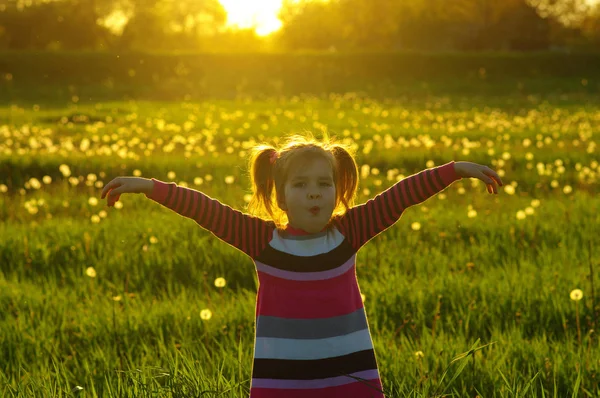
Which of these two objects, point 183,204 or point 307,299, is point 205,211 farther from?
point 307,299

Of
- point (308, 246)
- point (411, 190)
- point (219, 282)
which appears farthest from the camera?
point (219, 282)

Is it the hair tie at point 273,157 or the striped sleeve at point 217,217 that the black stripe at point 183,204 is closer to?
the striped sleeve at point 217,217

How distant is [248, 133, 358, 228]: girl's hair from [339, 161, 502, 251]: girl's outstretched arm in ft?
0.22

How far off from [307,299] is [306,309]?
28 mm

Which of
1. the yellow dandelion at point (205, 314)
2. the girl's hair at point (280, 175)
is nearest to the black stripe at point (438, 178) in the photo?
the girl's hair at point (280, 175)

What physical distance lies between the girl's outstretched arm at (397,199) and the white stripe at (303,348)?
13.1 inches

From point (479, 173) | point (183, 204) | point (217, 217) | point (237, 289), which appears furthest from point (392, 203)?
point (237, 289)

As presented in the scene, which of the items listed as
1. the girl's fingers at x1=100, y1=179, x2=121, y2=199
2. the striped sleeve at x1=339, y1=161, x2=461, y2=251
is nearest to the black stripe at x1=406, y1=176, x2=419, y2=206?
the striped sleeve at x1=339, y1=161, x2=461, y2=251

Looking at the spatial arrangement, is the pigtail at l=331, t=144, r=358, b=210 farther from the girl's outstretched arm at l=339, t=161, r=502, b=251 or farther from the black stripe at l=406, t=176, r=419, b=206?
the black stripe at l=406, t=176, r=419, b=206

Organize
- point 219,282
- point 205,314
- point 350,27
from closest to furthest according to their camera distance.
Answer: point 205,314, point 219,282, point 350,27

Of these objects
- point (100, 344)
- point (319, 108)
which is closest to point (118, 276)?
point (100, 344)

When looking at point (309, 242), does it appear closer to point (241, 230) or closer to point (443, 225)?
point (241, 230)

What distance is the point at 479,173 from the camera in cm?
244

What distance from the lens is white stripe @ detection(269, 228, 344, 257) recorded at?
243 centimetres
